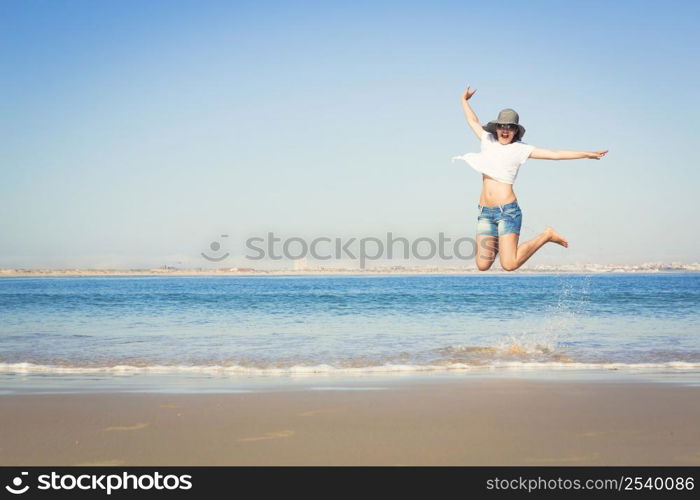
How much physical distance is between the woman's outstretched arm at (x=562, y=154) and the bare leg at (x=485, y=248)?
105 centimetres

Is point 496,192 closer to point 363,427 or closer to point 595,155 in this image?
point 595,155

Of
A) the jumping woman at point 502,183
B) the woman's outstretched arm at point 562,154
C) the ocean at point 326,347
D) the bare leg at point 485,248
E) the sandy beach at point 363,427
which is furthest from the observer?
the ocean at point 326,347

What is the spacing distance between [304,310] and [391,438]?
21.1 m

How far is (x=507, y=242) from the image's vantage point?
707 centimetres

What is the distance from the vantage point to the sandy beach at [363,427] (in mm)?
5410

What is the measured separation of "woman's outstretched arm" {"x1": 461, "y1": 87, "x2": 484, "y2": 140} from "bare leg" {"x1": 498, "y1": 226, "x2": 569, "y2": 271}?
1.06 meters

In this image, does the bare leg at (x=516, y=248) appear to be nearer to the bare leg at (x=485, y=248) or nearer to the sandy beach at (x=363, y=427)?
the bare leg at (x=485, y=248)

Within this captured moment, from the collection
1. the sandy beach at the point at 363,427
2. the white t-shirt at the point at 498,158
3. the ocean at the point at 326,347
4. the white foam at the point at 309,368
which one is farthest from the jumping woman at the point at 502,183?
the white foam at the point at 309,368

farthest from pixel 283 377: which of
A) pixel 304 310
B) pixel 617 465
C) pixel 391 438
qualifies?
pixel 304 310

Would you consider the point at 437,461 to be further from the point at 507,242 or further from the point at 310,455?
the point at 507,242

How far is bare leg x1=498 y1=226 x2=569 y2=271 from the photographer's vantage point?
7.06 metres

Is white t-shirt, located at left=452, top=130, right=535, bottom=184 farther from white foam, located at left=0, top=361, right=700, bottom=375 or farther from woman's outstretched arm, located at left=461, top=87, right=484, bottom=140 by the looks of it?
white foam, located at left=0, top=361, right=700, bottom=375

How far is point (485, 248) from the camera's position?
7.22 m

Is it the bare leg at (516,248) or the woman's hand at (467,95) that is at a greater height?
the woman's hand at (467,95)
